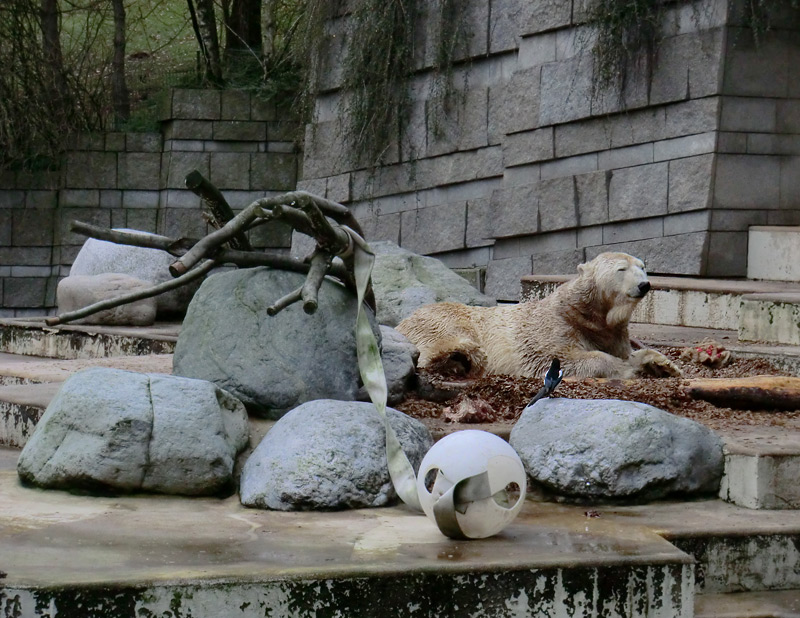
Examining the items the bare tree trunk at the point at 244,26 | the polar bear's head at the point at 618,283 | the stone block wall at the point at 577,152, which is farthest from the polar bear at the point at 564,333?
the bare tree trunk at the point at 244,26

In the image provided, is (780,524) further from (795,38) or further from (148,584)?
(795,38)

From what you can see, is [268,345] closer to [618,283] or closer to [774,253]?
[618,283]

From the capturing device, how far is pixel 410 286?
31.2 ft

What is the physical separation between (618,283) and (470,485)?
2.65m

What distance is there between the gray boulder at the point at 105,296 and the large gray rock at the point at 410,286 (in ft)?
7.09

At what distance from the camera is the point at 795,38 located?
9.17 meters

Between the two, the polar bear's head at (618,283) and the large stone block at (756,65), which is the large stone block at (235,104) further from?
the polar bear's head at (618,283)

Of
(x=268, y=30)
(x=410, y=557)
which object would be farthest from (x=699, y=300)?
(x=268, y=30)

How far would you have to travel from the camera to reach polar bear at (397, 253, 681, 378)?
625 cm

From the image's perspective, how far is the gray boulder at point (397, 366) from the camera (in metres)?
5.70

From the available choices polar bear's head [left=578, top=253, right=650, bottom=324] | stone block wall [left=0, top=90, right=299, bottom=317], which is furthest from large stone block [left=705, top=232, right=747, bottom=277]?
stone block wall [left=0, top=90, right=299, bottom=317]

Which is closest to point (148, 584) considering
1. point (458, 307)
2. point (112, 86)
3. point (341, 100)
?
point (458, 307)

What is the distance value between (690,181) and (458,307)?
313cm

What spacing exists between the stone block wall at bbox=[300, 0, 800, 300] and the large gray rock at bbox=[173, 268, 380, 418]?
15.8 feet
